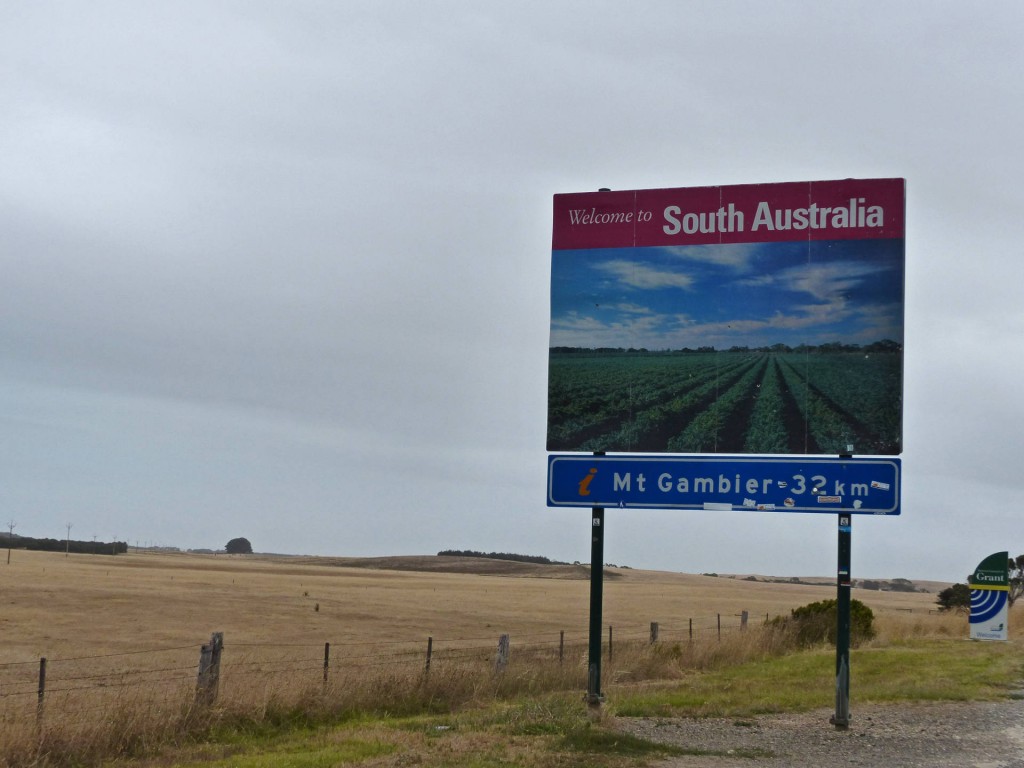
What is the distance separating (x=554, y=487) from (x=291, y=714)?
4.77 metres

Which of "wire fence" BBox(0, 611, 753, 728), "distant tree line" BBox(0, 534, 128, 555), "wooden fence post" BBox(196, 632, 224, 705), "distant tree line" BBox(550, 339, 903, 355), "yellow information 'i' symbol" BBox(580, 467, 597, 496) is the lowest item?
"distant tree line" BBox(0, 534, 128, 555)

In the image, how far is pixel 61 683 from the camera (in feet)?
73.7

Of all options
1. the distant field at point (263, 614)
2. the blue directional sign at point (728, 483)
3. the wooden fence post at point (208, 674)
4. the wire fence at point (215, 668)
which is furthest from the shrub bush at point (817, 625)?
the wooden fence post at point (208, 674)

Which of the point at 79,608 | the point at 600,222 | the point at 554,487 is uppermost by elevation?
the point at 600,222

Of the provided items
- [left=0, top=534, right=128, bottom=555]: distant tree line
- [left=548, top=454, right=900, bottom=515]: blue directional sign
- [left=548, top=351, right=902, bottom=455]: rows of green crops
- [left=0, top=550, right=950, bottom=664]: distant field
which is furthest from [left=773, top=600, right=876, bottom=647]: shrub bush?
[left=0, top=534, right=128, bottom=555]: distant tree line

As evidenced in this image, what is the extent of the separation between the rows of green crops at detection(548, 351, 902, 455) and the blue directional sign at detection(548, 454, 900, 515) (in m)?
0.19

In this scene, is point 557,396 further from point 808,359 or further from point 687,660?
point 687,660

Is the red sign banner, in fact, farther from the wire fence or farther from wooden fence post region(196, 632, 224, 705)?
the wire fence

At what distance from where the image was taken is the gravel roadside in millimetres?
12227

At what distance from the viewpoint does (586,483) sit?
15414 millimetres

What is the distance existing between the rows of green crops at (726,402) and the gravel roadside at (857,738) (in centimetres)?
367

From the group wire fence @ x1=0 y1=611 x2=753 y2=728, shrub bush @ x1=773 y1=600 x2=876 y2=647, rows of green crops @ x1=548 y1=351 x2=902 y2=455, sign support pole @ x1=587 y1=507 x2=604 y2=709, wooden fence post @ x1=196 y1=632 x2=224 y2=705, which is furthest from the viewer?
shrub bush @ x1=773 y1=600 x2=876 y2=647

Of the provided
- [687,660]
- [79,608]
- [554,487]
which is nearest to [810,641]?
[687,660]

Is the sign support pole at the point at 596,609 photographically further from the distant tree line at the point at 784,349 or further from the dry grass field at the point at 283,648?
the dry grass field at the point at 283,648
